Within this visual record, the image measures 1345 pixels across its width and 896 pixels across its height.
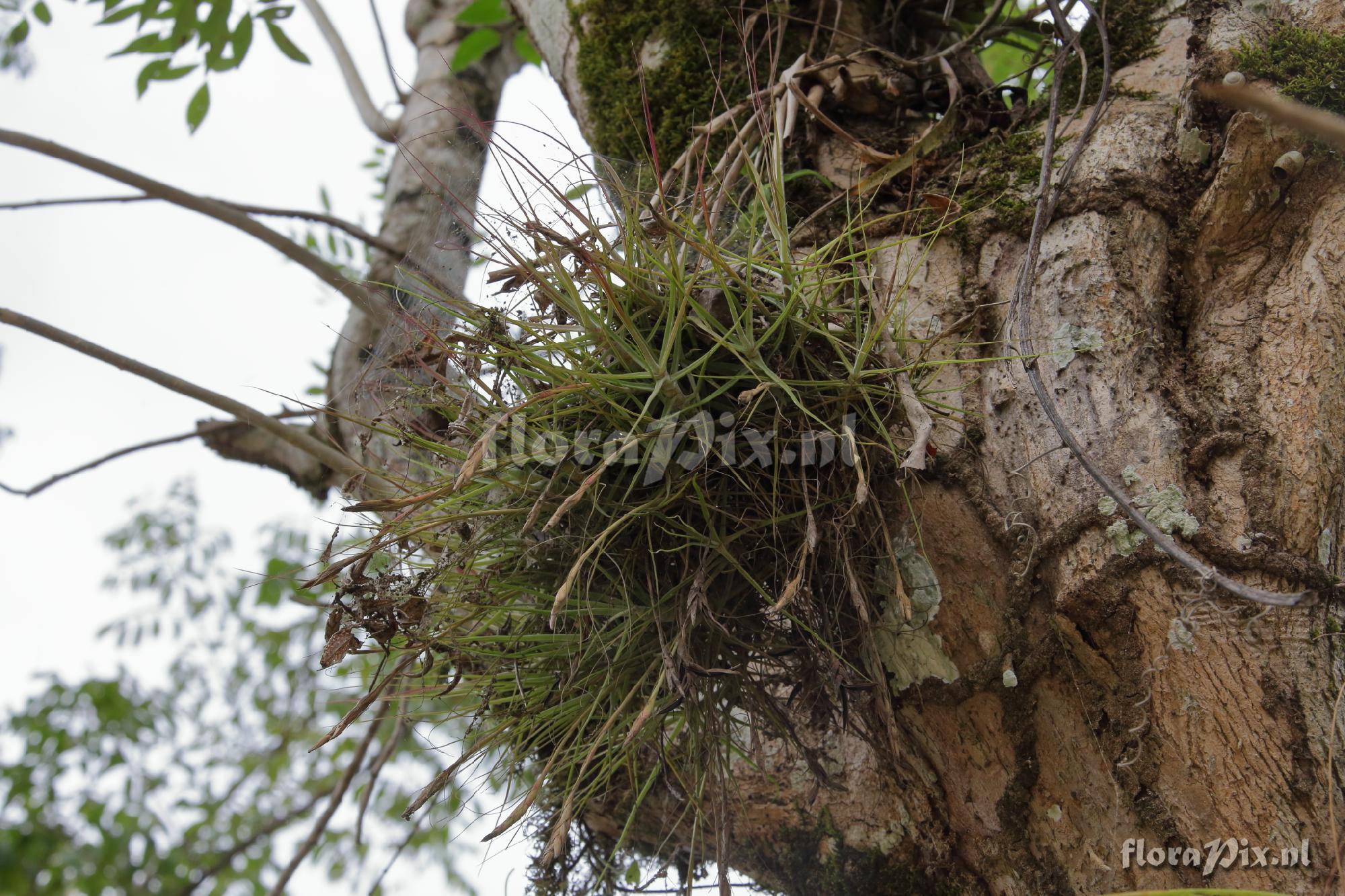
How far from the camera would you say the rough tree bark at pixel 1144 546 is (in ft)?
2.87

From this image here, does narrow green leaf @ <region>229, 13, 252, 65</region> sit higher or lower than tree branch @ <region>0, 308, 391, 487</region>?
higher

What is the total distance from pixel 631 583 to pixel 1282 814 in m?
0.67

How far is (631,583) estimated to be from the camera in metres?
1.05

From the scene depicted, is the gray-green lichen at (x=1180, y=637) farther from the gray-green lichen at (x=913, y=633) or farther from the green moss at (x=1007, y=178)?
the green moss at (x=1007, y=178)

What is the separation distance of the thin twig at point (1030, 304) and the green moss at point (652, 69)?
0.53 metres

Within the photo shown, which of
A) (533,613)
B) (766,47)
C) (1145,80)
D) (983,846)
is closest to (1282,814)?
(983,846)

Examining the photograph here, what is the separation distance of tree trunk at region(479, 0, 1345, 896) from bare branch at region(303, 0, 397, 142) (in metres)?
1.62

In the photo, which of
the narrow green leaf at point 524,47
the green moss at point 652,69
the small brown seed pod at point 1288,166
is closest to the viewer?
the small brown seed pod at point 1288,166

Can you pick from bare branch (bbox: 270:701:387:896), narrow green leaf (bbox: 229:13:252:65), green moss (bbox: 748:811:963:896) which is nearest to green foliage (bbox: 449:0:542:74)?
narrow green leaf (bbox: 229:13:252:65)

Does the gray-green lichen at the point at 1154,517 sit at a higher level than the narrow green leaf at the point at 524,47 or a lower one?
lower

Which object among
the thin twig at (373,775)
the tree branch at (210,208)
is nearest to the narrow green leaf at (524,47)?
the tree branch at (210,208)

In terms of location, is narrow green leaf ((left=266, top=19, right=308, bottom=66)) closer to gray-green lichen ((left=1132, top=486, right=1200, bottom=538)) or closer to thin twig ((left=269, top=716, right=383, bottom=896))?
thin twig ((left=269, top=716, right=383, bottom=896))

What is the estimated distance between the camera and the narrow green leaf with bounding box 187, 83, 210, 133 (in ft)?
7.11

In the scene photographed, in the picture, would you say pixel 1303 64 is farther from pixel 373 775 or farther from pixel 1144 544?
pixel 373 775
